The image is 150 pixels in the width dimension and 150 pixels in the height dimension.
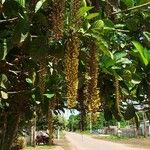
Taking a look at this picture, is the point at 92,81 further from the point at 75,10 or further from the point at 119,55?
the point at 119,55

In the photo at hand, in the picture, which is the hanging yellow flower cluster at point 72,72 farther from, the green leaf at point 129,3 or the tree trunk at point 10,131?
the tree trunk at point 10,131

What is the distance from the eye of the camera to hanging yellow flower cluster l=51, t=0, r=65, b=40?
243cm

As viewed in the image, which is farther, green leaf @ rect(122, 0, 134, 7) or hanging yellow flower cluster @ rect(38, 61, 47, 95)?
green leaf @ rect(122, 0, 134, 7)

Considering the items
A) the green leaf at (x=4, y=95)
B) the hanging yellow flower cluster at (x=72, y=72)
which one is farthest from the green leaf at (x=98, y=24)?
the green leaf at (x=4, y=95)

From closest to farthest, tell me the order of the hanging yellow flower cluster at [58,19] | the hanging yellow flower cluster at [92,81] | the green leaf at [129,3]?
the hanging yellow flower cluster at [58,19] < the hanging yellow flower cluster at [92,81] < the green leaf at [129,3]

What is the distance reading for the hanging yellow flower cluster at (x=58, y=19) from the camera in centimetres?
243

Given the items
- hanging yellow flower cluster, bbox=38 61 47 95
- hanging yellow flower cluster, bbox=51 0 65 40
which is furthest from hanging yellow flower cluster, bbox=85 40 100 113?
hanging yellow flower cluster, bbox=51 0 65 40

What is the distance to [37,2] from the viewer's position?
2.80 metres

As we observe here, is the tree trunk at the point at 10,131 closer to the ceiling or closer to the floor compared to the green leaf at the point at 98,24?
closer to the floor

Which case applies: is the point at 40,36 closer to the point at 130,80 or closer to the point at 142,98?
the point at 130,80

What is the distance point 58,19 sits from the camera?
248 centimetres

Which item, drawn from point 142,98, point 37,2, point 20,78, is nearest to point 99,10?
point 37,2

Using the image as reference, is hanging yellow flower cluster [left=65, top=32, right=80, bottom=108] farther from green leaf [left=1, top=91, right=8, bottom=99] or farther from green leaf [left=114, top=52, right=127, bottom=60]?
green leaf [left=1, top=91, right=8, bottom=99]

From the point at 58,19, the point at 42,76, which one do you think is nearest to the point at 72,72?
the point at 58,19
